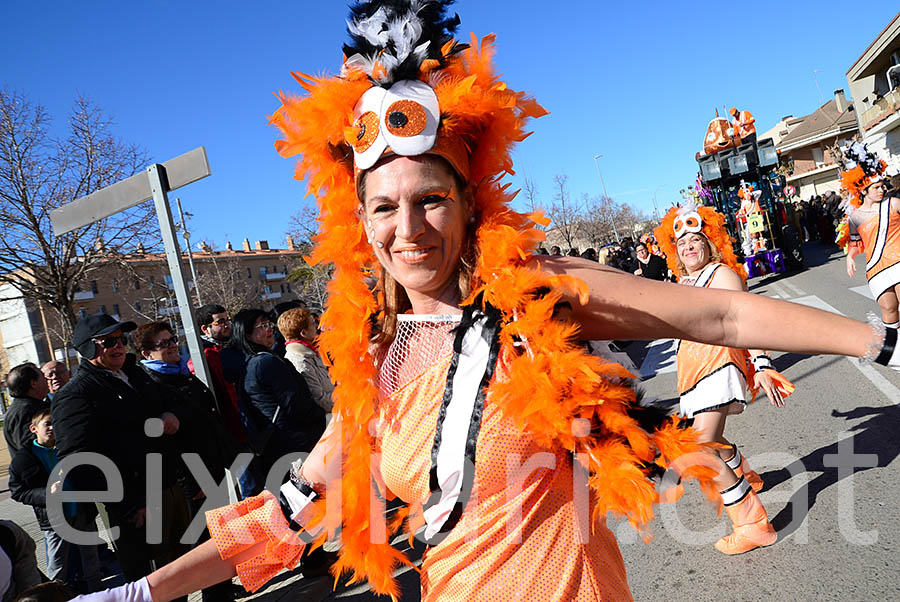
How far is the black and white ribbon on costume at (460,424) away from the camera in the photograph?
4.63 ft

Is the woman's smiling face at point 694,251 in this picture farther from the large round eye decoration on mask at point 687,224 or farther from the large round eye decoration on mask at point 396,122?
the large round eye decoration on mask at point 396,122

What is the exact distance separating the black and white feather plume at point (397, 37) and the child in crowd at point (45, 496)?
415 cm

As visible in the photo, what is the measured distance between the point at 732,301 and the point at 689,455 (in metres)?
0.44

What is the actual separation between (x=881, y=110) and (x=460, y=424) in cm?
3785

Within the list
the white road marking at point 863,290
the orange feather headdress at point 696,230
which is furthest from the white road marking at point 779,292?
the orange feather headdress at point 696,230

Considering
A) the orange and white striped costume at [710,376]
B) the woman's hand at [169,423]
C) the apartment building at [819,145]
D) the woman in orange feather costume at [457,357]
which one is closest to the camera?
the woman in orange feather costume at [457,357]

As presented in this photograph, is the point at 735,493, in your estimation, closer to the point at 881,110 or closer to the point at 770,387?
the point at 770,387

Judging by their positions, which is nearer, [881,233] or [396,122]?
[396,122]

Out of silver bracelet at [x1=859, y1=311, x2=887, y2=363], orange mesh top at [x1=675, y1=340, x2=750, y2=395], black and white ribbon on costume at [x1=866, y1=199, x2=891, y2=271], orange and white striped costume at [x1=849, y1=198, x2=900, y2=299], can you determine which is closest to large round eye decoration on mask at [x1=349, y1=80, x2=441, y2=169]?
silver bracelet at [x1=859, y1=311, x2=887, y2=363]

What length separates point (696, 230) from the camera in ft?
14.0

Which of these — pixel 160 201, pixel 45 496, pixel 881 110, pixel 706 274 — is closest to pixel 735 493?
pixel 706 274

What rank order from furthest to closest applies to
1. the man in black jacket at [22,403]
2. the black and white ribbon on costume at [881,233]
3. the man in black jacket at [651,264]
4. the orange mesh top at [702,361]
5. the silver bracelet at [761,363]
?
the man in black jacket at [651,264] → the black and white ribbon on costume at [881,233] → the man in black jacket at [22,403] → the silver bracelet at [761,363] → the orange mesh top at [702,361]

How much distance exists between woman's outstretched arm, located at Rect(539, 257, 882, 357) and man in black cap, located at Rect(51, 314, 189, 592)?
3377 millimetres

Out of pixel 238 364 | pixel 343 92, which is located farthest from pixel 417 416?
pixel 238 364
